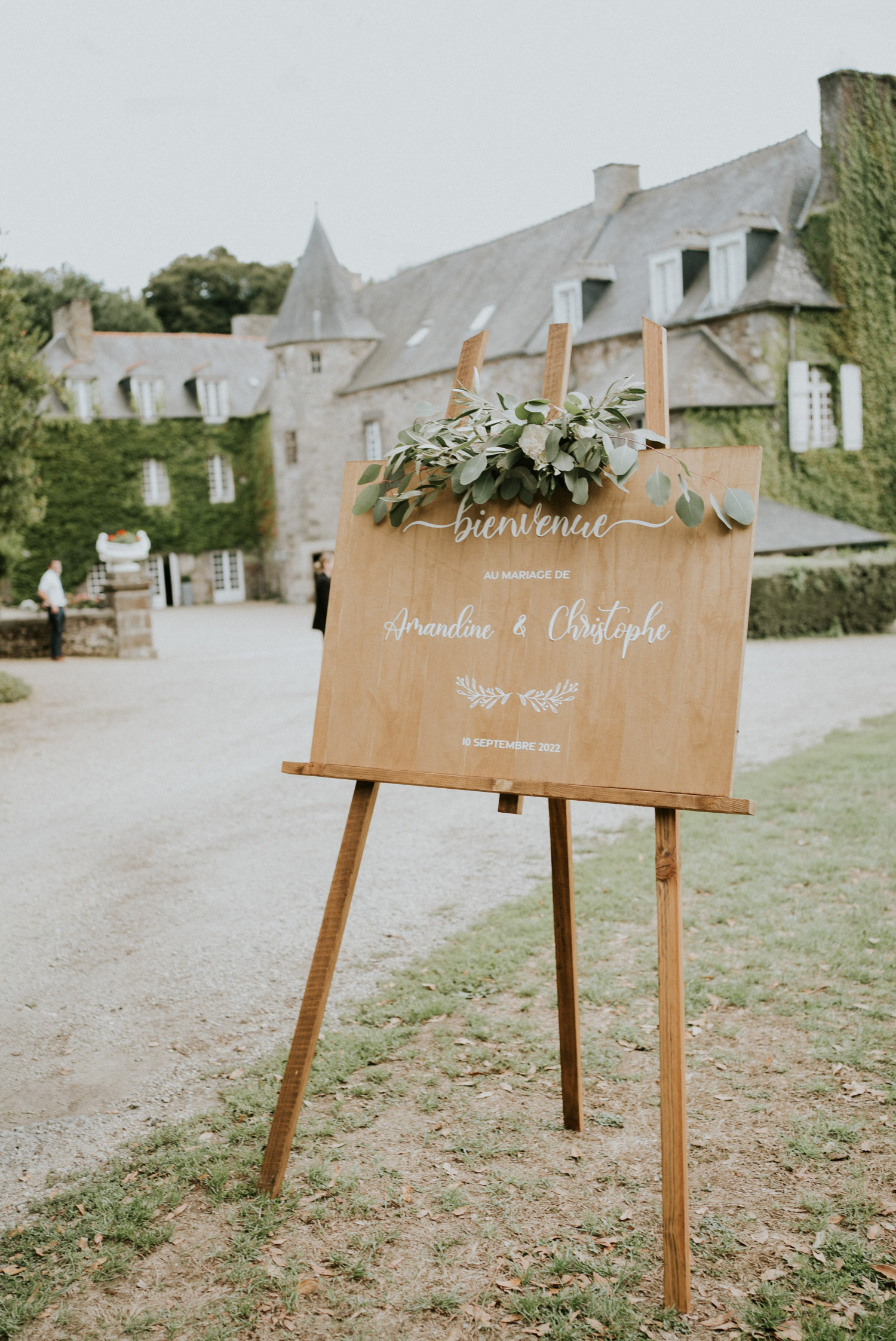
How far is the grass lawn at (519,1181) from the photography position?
7.81 feet

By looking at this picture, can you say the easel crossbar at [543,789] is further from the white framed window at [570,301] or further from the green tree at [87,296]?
the green tree at [87,296]

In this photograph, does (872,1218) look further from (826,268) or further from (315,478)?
(315,478)

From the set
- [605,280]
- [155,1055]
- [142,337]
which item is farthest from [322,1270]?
[142,337]

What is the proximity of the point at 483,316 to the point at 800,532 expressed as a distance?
37.8 feet

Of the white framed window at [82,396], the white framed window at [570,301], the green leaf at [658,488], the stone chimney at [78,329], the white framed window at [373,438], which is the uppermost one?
the stone chimney at [78,329]

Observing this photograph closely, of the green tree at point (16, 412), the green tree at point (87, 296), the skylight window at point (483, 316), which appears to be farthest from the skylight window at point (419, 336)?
the green tree at point (16, 412)

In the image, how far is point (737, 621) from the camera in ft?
7.94

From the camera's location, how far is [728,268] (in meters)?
21.6

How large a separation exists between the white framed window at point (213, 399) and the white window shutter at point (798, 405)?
18.2 m

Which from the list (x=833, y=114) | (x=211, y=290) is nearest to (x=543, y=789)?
(x=833, y=114)

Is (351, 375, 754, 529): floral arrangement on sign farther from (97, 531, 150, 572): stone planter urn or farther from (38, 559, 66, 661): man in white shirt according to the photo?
(97, 531, 150, 572): stone planter urn

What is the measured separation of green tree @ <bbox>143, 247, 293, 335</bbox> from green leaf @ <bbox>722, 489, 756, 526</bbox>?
149ft

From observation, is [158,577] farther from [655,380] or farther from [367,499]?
[655,380]

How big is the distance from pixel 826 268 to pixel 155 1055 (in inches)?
871
